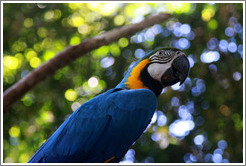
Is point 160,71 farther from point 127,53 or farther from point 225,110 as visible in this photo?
point 225,110

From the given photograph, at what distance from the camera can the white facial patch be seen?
1792mm

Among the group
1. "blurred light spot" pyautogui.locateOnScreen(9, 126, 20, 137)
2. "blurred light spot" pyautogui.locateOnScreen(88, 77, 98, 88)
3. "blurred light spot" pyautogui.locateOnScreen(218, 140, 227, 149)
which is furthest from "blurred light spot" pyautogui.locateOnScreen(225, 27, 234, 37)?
Answer: "blurred light spot" pyautogui.locateOnScreen(9, 126, 20, 137)

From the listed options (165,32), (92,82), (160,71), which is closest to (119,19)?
(165,32)

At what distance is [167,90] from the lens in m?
3.60

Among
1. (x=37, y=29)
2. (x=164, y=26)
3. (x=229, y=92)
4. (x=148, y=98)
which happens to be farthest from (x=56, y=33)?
(x=148, y=98)

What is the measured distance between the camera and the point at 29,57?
3689mm

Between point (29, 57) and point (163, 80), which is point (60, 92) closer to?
point (29, 57)

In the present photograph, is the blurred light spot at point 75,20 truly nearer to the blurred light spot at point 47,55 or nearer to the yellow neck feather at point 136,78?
the blurred light spot at point 47,55

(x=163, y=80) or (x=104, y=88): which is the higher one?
(x=163, y=80)

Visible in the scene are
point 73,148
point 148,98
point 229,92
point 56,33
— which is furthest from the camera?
point 56,33

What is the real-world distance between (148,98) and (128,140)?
0.80 feet

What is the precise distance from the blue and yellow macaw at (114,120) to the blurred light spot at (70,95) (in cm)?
178

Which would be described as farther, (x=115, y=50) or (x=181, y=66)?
(x=115, y=50)

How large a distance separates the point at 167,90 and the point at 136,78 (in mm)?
1835
